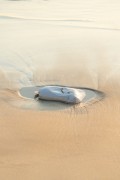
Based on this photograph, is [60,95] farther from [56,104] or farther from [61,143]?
[61,143]

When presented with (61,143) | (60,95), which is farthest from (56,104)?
(61,143)

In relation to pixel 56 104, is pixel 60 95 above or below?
above

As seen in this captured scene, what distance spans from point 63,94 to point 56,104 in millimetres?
158

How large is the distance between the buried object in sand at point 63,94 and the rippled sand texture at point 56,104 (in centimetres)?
12

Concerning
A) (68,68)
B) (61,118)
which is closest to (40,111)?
(61,118)

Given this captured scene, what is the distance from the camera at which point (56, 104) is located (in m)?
5.11

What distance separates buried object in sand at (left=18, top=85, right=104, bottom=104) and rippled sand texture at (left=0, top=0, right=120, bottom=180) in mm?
122

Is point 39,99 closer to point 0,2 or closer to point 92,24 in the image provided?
point 92,24

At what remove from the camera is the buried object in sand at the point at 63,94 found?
5117 millimetres

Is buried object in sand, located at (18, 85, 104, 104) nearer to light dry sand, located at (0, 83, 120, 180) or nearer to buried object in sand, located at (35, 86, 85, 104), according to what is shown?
buried object in sand, located at (35, 86, 85, 104)

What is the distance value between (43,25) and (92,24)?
1154 millimetres

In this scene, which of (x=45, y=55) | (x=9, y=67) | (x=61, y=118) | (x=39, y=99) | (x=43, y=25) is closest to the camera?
(x=61, y=118)

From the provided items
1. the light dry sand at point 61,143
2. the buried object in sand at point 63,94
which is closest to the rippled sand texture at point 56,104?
the light dry sand at point 61,143

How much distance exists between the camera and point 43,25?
9.50 m
